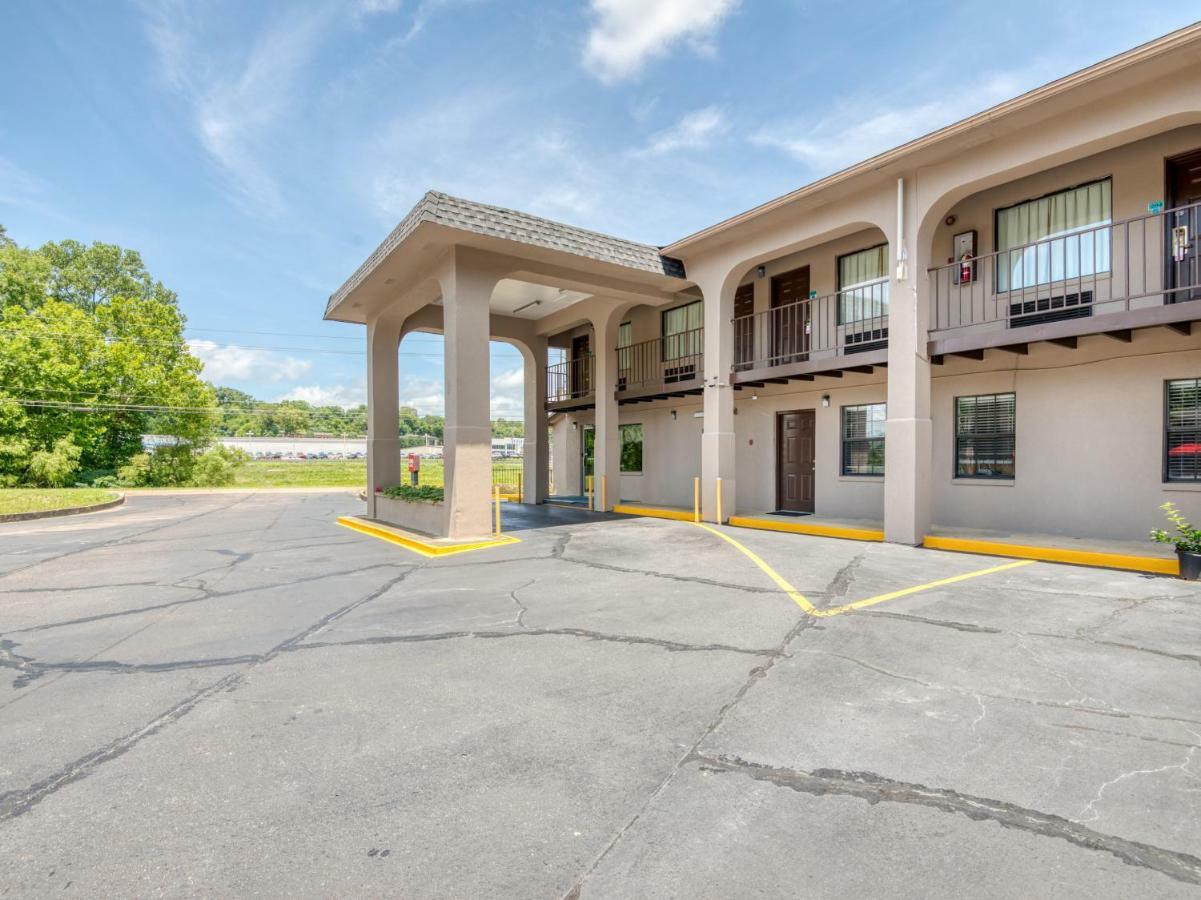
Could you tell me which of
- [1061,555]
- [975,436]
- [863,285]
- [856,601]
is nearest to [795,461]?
[975,436]

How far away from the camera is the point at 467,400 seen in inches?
418

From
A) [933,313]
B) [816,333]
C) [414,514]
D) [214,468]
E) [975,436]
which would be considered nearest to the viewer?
[975,436]

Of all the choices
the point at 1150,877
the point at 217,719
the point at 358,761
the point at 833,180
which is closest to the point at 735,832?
the point at 1150,877

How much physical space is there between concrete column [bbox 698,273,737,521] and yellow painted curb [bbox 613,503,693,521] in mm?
649

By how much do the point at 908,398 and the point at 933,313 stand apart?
2594 millimetres

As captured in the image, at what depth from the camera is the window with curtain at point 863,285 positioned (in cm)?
1188

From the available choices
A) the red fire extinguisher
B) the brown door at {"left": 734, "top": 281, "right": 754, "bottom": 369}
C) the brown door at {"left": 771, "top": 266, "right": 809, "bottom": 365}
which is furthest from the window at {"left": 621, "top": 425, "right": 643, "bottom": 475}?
the red fire extinguisher

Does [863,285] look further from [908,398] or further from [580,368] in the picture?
[580,368]

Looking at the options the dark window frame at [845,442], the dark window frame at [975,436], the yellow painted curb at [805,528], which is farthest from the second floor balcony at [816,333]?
the yellow painted curb at [805,528]

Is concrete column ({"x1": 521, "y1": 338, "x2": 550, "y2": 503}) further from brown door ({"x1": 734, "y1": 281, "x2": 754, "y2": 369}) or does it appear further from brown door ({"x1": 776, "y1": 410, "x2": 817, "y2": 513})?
brown door ({"x1": 776, "y1": 410, "x2": 817, "y2": 513})

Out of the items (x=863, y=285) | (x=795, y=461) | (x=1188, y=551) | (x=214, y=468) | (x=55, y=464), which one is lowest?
(x=1188, y=551)

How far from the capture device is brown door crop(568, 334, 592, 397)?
64.6 ft

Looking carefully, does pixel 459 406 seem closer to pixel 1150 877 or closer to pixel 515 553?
pixel 515 553

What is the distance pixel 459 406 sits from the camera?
412 inches
